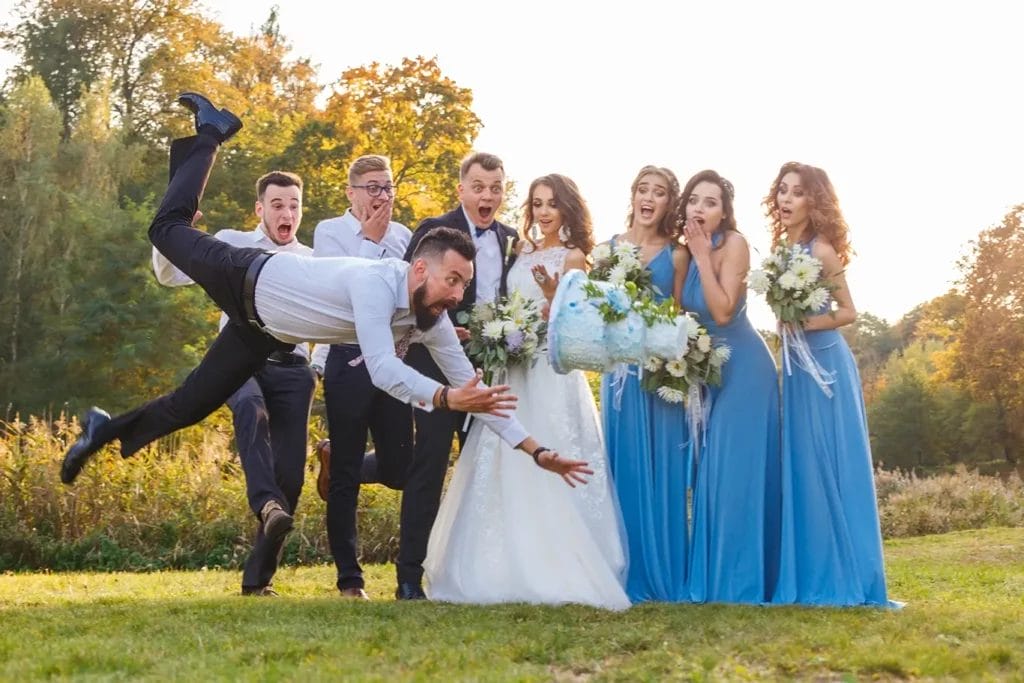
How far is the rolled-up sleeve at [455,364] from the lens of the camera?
7.02 meters

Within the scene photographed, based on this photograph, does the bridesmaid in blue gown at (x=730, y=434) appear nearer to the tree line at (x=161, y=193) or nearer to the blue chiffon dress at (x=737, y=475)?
the blue chiffon dress at (x=737, y=475)

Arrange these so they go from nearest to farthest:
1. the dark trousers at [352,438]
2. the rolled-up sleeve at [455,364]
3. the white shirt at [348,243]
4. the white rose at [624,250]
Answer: the rolled-up sleeve at [455,364] < the white rose at [624,250] < the dark trousers at [352,438] < the white shirt at [348,243]

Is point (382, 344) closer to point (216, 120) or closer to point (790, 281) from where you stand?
point (216, 120)

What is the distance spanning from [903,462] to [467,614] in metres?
42.7

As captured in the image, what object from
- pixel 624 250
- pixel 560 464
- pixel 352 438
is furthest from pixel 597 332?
pixel 352 438

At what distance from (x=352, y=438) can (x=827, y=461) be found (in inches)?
116

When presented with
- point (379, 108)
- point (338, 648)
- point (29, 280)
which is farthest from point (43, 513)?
point (29, 280)

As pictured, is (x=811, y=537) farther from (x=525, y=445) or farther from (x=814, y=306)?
(x=525, y=445)

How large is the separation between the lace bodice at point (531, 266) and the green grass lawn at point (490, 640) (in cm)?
213

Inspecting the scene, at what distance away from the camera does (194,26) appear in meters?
43.3

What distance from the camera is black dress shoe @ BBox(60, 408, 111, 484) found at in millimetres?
8008

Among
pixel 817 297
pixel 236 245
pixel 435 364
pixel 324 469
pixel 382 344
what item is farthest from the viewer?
pixel 324 469

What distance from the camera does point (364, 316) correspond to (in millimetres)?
6562

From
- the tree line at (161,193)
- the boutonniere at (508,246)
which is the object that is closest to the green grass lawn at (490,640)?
the boutonniere at (508,246)
